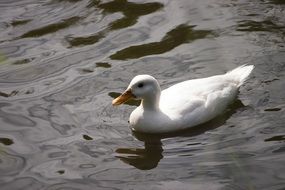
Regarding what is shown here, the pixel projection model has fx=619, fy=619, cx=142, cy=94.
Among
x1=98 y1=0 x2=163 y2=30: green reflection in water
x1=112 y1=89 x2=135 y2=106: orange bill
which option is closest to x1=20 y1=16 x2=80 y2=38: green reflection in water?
x1=98 y1=0 x2=163 y2=30: green reflection in water

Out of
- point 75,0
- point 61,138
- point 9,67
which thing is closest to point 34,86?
point 9,67

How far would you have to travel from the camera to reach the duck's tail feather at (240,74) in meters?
7.37

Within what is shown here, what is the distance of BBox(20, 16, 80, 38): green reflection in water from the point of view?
9.11 meters

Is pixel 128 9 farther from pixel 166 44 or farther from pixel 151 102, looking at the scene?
pixel 151 102

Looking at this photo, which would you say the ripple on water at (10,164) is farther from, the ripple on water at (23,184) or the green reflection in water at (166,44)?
the green reflection in water at (166,44)

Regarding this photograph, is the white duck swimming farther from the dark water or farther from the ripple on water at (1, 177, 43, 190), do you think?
the ripple on water at (1, 177, 43, 190)

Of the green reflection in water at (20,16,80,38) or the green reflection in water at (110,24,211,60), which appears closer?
the green reflection in water at (110,24,211,60)

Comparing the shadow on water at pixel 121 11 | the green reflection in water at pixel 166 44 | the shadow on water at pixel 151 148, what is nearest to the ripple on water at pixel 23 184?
the shadow on water at pixel 151 148

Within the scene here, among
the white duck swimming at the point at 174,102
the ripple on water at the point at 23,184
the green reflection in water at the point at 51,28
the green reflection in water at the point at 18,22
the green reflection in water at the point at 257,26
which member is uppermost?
the green reflection in water at the point at 18,22

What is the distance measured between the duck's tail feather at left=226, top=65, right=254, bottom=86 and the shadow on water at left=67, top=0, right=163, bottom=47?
2248mm

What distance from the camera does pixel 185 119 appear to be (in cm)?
675

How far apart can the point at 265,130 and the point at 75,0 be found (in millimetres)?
4608

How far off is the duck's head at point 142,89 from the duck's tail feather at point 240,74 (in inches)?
43.6

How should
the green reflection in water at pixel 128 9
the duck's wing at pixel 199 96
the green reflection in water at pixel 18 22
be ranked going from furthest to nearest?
the green reflection in water at pixel 18 22
the green reflection in water at pixel 128 9
the duck's wing at pixel 199 96
